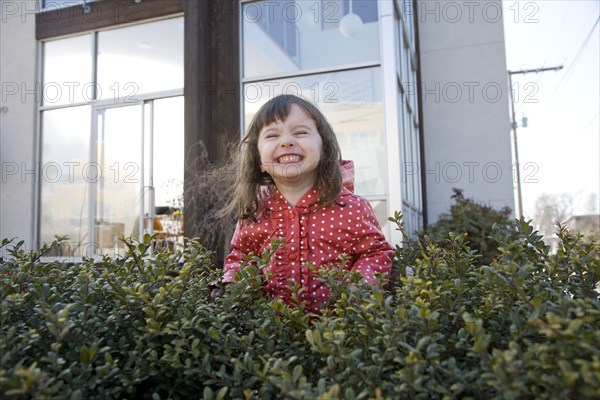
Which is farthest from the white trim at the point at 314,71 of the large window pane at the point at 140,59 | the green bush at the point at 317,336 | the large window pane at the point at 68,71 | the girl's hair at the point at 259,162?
the green bush at the point at 317,336

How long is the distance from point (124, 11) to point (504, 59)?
6.62 meters

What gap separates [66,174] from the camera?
25.0ft

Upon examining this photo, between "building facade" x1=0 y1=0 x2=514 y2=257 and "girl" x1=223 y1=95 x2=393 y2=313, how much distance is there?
3.01m

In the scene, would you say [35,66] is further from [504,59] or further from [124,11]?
[504,59]

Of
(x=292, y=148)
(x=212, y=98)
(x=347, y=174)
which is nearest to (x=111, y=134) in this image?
(x=212, y=98)

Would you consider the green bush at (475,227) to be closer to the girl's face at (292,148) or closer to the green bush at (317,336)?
the girl's face at (292,148)

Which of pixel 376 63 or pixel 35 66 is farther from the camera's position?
pixel 35 66

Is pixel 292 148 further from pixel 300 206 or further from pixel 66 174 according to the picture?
pixel 66 174

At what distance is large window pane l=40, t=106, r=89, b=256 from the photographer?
7492mm

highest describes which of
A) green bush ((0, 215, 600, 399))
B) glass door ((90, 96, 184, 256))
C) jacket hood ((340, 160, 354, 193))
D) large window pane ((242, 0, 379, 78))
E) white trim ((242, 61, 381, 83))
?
large window pane ((242, 0, 379, 78))

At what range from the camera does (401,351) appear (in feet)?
3.36

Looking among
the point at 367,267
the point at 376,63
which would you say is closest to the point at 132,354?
the point at 367,267

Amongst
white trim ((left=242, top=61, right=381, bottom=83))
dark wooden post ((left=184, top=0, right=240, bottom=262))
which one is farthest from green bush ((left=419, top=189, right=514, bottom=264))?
dark wooden post ((left=184, top=0, right=240, bottom=262))

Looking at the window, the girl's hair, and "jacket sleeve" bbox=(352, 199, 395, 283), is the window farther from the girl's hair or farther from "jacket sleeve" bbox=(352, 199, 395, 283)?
"jacket sleeve" bbox=(352, 199, 395, 283)
